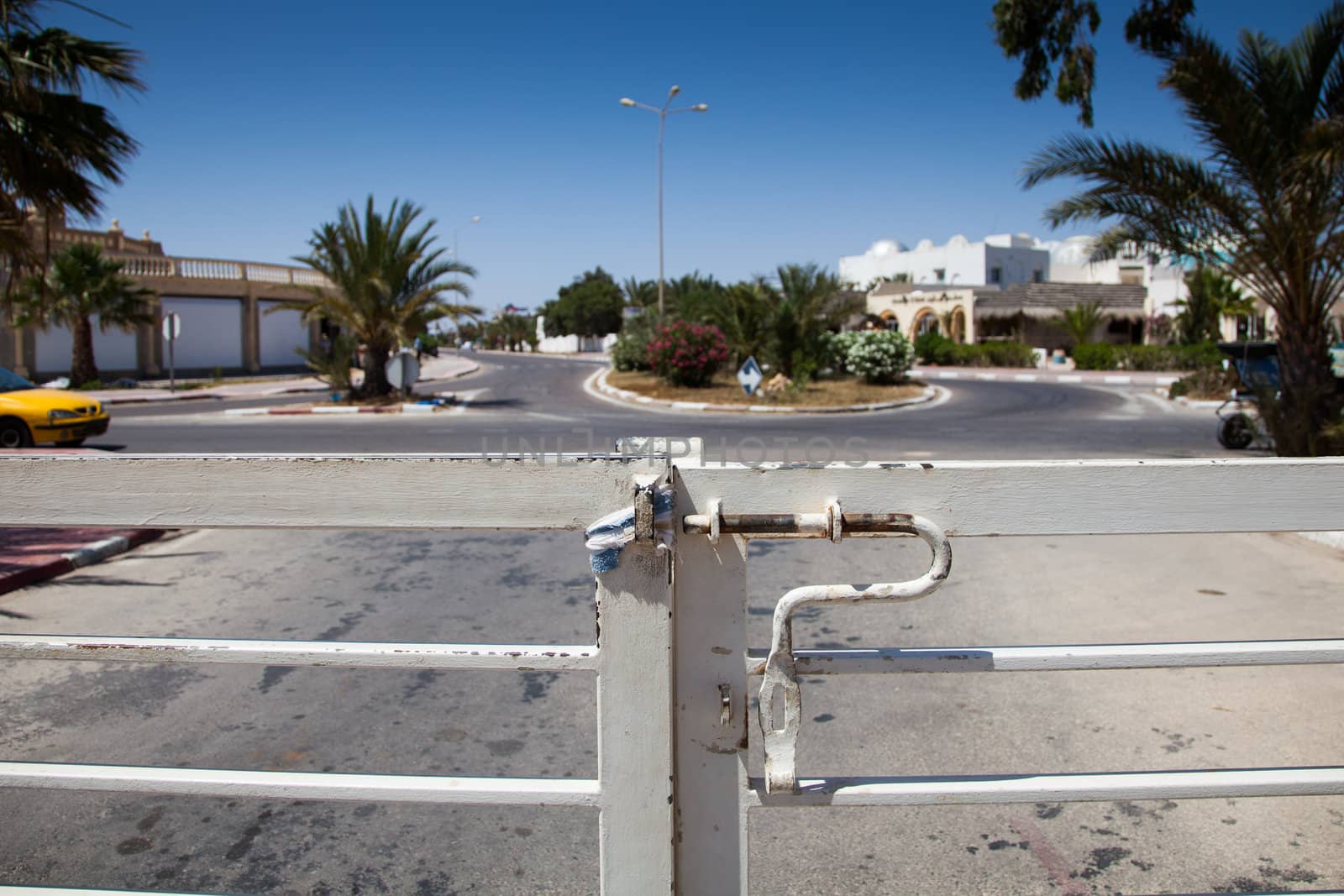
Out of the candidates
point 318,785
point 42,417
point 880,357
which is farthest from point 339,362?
point 318,785

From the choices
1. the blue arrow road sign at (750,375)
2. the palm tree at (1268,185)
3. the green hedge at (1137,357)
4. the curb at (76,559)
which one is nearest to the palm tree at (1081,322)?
the green hedge at (1137,357)

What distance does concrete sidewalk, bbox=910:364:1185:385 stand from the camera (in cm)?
Result: 3155

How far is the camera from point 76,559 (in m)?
7.00

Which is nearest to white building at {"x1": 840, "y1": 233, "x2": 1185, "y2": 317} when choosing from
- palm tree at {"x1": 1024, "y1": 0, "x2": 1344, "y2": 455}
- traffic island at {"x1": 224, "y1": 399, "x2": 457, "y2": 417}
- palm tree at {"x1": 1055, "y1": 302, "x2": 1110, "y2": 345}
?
palm tree at {"x1": 1055, "y1": 302, "x2": 1110, "y2": 345}

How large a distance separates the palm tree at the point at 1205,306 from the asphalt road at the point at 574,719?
124 feet

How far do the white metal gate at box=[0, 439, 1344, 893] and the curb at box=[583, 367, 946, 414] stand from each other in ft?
62.4

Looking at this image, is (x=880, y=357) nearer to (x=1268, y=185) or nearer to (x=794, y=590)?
(x=1268, y=185)

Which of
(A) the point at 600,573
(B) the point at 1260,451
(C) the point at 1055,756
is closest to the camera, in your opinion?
(A) the point at 600,573

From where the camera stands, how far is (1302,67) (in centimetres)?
1055

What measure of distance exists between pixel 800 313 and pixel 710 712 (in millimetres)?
24852

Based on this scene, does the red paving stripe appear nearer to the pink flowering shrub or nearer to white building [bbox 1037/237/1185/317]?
the pink flowering shrub

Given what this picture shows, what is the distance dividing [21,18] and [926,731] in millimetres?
13223

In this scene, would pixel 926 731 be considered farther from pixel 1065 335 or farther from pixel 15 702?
pixel 1065 335

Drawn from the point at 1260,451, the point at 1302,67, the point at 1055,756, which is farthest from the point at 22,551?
the point at 1260,451
